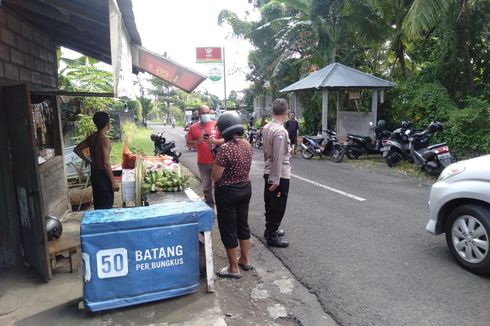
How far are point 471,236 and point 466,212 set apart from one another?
25 centimetres

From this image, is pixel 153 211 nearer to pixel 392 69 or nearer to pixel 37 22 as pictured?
pixel 37 22

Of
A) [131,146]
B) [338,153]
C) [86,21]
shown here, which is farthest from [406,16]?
[131,146]

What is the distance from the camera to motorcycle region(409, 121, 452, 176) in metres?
9.51

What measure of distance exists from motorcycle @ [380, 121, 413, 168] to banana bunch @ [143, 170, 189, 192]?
25.2ft

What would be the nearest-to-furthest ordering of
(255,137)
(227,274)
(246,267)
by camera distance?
(227,274) < (246,267) < (255,137)

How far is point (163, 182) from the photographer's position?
5461mm

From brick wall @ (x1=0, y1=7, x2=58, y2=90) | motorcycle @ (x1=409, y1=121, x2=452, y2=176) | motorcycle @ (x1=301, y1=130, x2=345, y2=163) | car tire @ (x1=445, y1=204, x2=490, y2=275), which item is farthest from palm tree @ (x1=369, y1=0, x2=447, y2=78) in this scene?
brick wall @ (x1=0, y1=7, x2=58, y2=90)

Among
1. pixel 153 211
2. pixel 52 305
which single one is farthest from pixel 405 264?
pixel 52 305

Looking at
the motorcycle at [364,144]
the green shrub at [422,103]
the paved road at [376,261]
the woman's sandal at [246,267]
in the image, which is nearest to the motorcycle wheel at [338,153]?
the motorcycle at [364,144]

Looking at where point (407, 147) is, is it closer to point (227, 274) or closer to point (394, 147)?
point (394, 147)

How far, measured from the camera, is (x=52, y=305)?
144 inches

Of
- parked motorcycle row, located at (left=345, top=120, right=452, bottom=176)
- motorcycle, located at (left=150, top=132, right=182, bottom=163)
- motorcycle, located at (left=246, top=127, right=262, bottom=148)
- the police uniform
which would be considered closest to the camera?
the police uniform

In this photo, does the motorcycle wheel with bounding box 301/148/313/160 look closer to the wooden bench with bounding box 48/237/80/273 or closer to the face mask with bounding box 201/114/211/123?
the face mask with bounding box 201/114/211/123

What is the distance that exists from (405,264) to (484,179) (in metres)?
1.25
